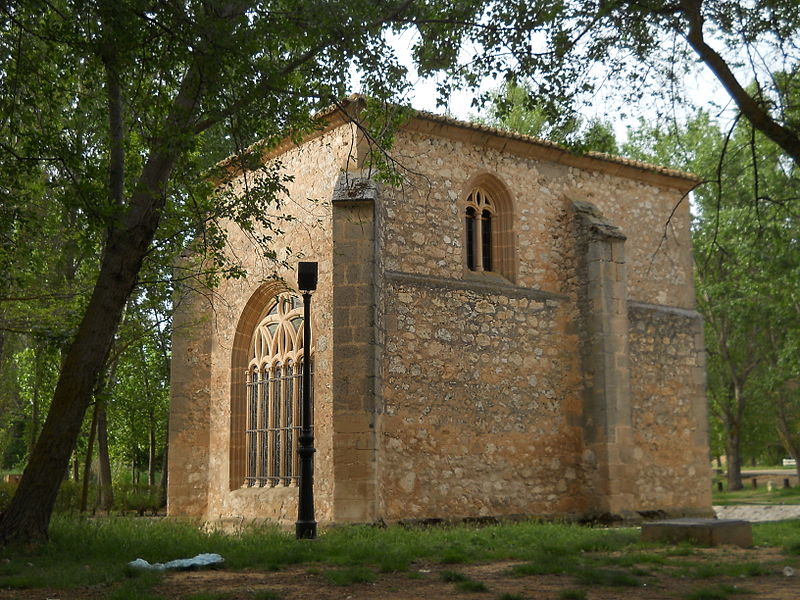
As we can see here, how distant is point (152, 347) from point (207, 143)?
52.7ft

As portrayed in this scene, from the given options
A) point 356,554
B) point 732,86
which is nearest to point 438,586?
point 356,554

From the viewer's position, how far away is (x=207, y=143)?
12898mm

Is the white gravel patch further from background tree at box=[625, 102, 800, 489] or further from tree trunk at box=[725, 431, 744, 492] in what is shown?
tree trunk at box=[725, 431, 744, 492]

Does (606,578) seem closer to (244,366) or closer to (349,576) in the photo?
(349,576)

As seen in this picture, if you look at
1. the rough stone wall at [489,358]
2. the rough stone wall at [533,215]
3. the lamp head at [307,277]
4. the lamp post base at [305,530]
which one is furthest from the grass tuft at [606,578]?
the rough stone wall at [533,215]

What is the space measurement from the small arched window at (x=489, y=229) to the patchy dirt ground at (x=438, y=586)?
859 cm

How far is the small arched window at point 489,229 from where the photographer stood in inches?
640

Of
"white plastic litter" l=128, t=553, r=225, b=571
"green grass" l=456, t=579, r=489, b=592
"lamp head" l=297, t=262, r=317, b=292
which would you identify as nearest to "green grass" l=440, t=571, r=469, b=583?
"green grass" l=456, t=579, r=489, b=592

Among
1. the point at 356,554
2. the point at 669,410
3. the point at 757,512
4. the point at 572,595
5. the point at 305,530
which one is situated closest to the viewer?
the point at 572,595

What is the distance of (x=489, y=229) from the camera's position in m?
16.7

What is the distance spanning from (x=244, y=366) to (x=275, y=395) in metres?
1.38

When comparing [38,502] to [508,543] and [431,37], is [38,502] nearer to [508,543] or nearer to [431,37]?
[508,543]

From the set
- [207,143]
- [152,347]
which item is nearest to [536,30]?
[207,143]

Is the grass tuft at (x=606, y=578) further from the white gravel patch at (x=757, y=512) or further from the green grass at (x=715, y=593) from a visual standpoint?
the white gravel patch at (x=757, y=512)
